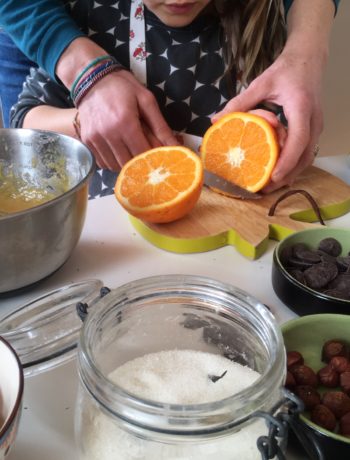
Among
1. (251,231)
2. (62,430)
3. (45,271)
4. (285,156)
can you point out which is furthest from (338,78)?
(62,430)

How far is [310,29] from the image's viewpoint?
0.89 metres

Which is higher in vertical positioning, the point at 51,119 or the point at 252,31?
the point at 252,31

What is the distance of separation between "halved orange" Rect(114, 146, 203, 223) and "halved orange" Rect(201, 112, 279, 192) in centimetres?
9

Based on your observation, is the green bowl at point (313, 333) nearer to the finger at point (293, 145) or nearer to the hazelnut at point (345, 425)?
the hazelnut at point (345, 425)

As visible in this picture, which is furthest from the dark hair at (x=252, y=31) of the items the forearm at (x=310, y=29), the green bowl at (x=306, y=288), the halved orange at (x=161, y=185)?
the green bowl at (x=306, y=288)

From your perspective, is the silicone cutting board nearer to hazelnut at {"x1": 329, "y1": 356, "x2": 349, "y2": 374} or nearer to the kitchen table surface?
the kitchen table surface

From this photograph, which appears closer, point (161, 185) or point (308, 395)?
point (308, 395)

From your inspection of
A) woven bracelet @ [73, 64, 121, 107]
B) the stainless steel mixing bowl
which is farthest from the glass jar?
woven bracelet @ [73, 64, 121, 107]

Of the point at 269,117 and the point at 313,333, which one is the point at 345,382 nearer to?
the point at 313,333

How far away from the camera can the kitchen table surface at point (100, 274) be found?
405mm

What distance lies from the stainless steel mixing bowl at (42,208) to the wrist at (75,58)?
0.77 feet

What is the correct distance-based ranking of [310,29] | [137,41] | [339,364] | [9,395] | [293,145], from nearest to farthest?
[9,395]
[339,364]
[293,145]
[310,29]
[137,41]

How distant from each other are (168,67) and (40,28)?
285 mm

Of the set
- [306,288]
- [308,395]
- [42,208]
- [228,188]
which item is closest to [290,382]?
[308,395]
